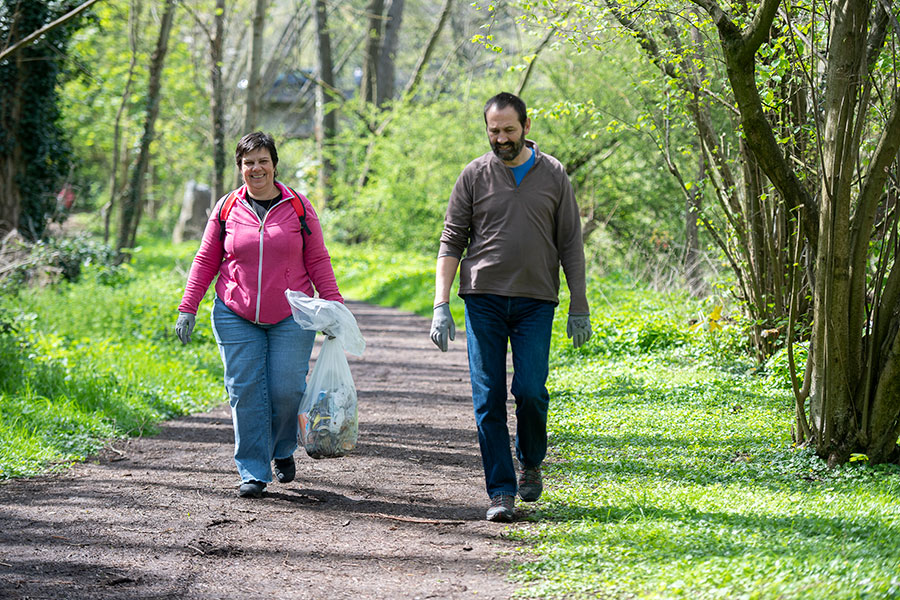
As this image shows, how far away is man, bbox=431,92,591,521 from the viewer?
4.82 m

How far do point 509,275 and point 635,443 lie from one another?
6.76ft

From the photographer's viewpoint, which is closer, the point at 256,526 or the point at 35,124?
the point at 256,526

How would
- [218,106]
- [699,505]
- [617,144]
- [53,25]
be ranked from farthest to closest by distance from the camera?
[617,144], [218,106], [53,25], [699,505]

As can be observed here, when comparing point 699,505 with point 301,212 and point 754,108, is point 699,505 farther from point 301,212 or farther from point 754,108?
point 301,212

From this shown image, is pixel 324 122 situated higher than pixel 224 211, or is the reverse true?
pixel 324 122

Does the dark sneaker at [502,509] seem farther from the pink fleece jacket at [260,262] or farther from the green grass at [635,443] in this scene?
the pink fleece jacket at [260,262]

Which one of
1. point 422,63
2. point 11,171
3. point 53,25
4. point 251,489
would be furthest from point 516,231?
point 422,63

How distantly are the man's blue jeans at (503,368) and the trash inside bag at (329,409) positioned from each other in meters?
0.84

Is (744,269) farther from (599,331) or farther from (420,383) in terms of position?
(420,383)

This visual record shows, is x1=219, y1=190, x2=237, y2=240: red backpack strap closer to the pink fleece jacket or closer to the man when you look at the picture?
the pink fleece jacket

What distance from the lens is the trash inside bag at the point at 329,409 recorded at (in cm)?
531

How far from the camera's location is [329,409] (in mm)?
Result: 5344

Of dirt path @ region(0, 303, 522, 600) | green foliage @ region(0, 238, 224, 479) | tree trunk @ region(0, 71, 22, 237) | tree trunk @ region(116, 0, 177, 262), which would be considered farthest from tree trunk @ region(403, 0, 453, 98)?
dirt path @ region(0, 303, 522, 600)

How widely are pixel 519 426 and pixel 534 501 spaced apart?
0.44m
